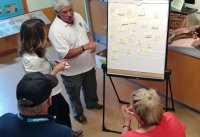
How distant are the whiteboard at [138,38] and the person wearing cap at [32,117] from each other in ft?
4.16

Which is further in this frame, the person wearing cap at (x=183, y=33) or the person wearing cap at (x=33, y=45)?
the person wearing cap at (x=183, y=33)

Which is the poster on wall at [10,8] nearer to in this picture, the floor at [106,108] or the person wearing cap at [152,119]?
the floor at [106,108]

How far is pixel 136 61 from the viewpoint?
2.68 metres

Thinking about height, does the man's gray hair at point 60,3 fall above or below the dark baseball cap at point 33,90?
above

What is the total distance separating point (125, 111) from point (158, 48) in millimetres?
776

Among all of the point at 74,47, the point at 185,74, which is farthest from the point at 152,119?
the point at 185,74

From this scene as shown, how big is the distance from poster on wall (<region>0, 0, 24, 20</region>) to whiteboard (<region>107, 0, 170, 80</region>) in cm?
275

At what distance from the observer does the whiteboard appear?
254 cm

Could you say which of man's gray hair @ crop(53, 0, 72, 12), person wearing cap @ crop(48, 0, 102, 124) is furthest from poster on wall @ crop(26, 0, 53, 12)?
man's gray hair @ crop(53, 0, 72, 12)

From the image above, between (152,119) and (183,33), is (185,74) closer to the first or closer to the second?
(183,33)

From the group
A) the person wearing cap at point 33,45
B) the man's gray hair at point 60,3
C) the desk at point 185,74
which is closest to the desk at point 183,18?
the desk at point 185,74

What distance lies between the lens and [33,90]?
4.96ft

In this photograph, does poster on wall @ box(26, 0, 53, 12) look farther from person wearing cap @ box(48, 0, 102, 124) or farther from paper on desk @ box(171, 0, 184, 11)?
paper on desk @ box(171, 0, 184, 11)

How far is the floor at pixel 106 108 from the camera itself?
3.03 m
